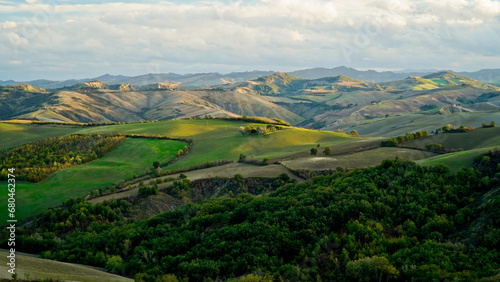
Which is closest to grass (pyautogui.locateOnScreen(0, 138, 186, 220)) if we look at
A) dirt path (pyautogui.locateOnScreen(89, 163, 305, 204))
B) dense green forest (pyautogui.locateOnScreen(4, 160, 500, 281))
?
dirt path (pyautogui.locateOnScreen(89, 163, 305, 204))

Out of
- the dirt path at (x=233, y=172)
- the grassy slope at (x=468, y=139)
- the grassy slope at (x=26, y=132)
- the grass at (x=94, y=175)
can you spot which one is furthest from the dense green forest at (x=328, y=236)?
the grassy slope at (x=26, y=132)

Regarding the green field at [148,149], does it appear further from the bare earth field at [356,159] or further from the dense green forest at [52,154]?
the bare earth field at [356,159]

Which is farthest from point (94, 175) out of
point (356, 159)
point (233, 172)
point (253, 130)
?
point (356, 159)

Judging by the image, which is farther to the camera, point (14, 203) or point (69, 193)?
point (69, 193)

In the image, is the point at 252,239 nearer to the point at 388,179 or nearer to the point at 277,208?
the point at 277,208

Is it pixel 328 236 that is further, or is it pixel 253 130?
pixel 253 130

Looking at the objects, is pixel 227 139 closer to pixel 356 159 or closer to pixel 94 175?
pixel 94 175

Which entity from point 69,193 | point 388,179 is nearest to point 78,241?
point 69,193
